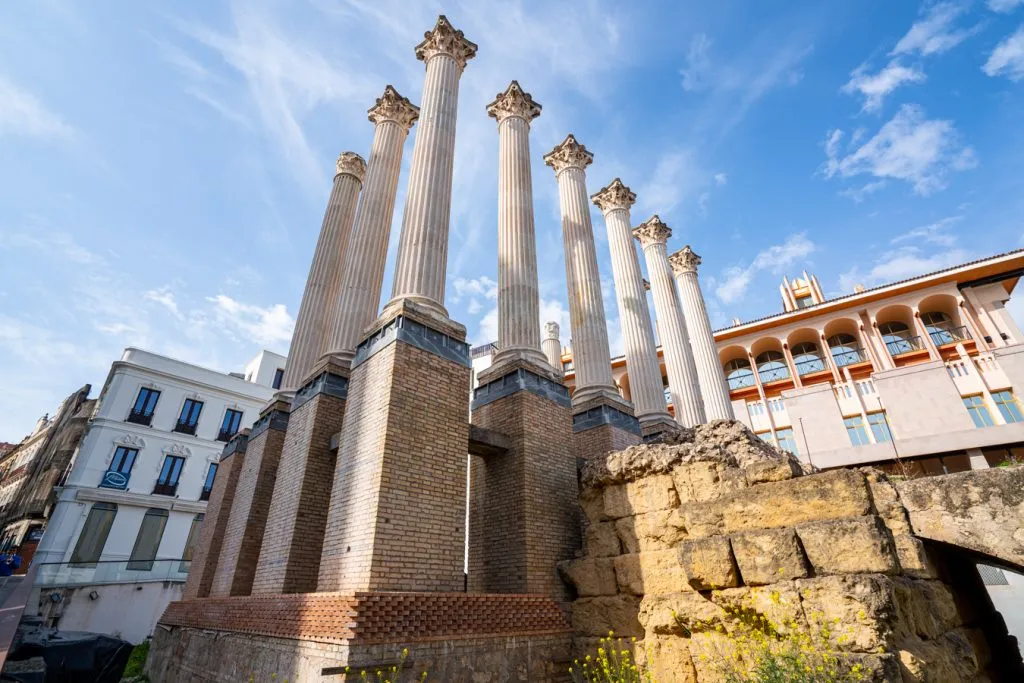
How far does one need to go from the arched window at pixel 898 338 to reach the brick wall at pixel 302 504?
33753 mm

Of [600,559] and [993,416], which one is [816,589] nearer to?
[600,559]

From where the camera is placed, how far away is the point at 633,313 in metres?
15.4

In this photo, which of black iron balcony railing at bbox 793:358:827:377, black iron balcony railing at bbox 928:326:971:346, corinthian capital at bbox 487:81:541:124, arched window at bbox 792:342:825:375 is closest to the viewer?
corinthian capital at bbox 487:81:541:124

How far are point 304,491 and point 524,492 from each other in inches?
154

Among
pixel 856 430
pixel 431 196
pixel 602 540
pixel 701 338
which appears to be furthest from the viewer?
pixel 856 430

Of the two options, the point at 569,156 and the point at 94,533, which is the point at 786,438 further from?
the point at 94,533

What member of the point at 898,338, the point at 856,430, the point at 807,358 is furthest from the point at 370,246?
the point at 898,338

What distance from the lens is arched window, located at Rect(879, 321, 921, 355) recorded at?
97.0 ft

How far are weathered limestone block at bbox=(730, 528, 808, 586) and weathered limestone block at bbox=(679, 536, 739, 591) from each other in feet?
0.33

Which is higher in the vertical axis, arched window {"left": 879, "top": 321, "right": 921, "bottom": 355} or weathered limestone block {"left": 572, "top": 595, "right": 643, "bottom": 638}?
arched window {"left": 879, "top": 321, "right": 921, "bottom": 355}

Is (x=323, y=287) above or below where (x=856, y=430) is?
above

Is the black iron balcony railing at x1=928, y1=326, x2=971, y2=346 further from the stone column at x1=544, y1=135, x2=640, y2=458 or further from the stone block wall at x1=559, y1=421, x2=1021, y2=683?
the stone block wall at x1=559, y1=421, x2=1021, y2=683

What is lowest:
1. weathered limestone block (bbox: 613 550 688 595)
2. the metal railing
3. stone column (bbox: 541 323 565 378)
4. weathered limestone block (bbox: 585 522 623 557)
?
weathered limestone block (bbox: 613 550 688 595)

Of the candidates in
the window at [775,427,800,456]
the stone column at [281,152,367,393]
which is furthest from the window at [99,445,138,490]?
the window at [775,427,800,456]
